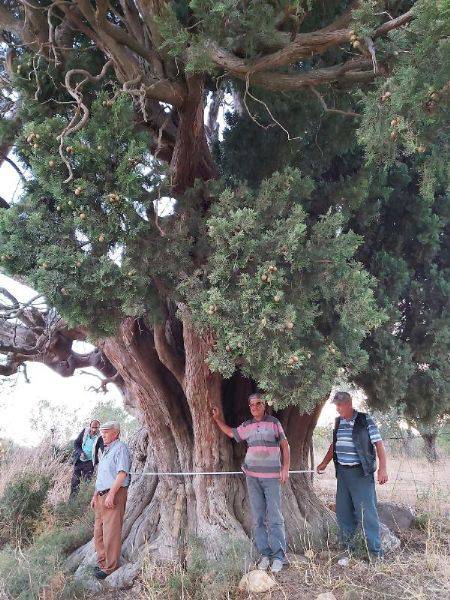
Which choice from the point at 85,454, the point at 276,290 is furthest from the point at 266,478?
the point at 85,454

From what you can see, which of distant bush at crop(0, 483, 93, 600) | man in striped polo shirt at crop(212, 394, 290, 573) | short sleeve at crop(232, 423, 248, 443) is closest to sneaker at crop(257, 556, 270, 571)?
man in striped polo shirt at crop(212, 394, 290, 573)

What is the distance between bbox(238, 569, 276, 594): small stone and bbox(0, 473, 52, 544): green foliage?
3669 millimetres

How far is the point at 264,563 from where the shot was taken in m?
4.55

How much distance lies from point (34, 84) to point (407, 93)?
332 cm

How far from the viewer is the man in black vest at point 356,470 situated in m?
4.97

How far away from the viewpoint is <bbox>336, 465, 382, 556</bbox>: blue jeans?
16.3 feet

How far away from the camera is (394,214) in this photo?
21.8 feet

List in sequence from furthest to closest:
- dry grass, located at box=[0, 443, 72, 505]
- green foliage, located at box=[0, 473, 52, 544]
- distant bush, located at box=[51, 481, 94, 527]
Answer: dry grass, located at box=[0, 443, 72, 505], distant bush, located at box=[51, 481, 94, 527], green foliage, located at box=[0, 473, 52, 544]

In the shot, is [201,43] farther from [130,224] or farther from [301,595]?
[301,595]

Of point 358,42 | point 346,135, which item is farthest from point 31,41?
point 346,135

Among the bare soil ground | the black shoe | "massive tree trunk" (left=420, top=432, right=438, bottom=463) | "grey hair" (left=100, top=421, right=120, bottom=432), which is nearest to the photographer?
the bare soil ground

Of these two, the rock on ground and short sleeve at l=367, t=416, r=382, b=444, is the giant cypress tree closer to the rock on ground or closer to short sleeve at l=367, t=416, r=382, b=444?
short sleeve at l=367, t=416, r=382, b=444

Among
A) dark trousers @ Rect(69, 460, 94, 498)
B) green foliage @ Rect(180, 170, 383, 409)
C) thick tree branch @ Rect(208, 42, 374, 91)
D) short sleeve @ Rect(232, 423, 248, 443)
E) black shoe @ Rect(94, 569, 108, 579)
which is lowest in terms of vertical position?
black shoe @ Rect(94, 569, 108, 579)

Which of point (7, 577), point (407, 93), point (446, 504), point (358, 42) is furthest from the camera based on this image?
point (446, 504)
